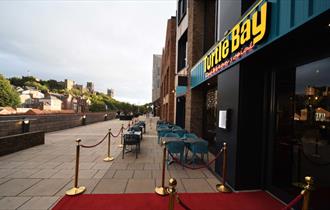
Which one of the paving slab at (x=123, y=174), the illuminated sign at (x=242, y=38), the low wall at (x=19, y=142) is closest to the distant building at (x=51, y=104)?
the low wall at (x=19, y=142)

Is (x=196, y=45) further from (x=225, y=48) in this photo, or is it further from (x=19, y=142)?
(x=19, y=142)

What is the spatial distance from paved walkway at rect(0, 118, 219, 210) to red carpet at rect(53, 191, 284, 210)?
0.31 metres

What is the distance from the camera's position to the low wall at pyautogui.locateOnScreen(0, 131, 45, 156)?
8.20m

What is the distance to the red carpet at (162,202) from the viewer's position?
166 inches

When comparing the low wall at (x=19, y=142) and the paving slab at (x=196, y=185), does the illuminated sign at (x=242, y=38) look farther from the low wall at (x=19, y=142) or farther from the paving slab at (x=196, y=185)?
the low wall at (x=19, y=142)

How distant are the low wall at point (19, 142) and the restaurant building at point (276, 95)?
8.56m

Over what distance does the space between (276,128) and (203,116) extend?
7260 millimetres

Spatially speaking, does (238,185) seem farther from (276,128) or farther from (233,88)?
(233,88)

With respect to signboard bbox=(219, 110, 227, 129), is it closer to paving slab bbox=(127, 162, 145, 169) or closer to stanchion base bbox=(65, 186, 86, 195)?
paving slab bbox=(127, 162, 145, 169)

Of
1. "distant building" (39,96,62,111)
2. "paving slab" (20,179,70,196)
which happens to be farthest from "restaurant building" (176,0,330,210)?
"distant building" (39,96,62,111)

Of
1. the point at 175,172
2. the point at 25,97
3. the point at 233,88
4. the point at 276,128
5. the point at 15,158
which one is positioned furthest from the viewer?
the point at 25,97

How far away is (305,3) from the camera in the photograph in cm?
327

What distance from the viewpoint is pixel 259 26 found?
4270 mm

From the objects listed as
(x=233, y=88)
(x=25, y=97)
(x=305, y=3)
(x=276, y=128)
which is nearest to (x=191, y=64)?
(x=233, y=88)
